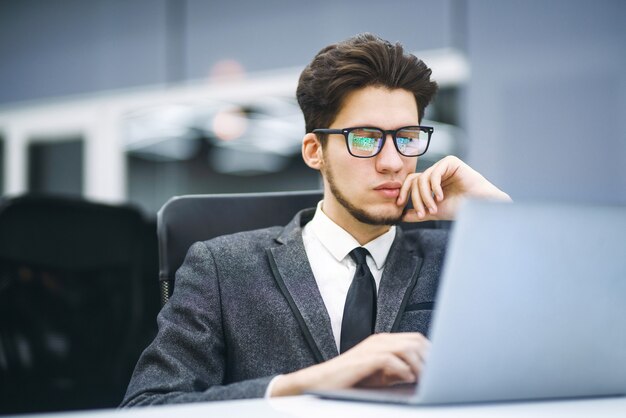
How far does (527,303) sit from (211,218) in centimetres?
97

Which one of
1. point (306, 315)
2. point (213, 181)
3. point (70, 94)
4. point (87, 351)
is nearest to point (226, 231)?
point (306, 315)

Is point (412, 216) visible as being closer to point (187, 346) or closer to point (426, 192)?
point (426, 192)

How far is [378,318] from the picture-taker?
1452 mm

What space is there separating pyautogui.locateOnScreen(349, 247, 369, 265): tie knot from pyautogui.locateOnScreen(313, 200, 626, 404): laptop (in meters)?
0.71

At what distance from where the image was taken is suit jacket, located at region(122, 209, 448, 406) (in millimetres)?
1373

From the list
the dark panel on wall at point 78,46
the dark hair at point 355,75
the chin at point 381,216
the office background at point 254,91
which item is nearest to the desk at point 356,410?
the chin at point 381,216

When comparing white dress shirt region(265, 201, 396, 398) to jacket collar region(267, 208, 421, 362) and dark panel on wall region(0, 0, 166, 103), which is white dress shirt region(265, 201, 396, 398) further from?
dark panel on wall region(0, 0, 166, 103)

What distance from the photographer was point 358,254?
5.09ft

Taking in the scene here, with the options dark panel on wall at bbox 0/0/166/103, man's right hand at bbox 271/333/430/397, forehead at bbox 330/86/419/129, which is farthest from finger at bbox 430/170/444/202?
dark panel on wall at bbox 0/0/166/103

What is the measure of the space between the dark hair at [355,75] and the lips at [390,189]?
0.20 metres

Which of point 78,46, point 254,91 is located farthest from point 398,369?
point 78,46

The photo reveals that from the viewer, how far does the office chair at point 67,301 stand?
215 cm

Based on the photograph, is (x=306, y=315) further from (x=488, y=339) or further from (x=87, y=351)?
(x=87, y=351)

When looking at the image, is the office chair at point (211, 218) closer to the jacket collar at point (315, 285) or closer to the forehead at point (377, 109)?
the jacket collar at point (315, 285)
